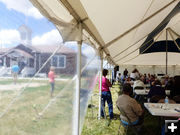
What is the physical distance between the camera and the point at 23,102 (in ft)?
2.87

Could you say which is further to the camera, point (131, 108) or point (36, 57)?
point (131, 108)

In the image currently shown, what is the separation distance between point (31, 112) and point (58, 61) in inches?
16.8

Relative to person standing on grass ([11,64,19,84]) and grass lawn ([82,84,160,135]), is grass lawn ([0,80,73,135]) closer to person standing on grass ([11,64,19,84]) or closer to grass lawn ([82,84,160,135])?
person standing on grass ([11,64,19,84])

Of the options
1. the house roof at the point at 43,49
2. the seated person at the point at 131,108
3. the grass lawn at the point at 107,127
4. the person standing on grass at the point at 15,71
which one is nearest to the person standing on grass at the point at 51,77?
the house roof at the point at 43,49

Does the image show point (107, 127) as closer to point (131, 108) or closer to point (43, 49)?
point (131, 108)

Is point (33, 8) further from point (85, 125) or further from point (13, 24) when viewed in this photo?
point (85, 125)

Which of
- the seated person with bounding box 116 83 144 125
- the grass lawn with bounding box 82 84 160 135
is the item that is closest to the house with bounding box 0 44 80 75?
→ the seated person with bounding box 116 83 144 125

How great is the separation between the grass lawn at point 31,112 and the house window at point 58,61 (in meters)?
0.13

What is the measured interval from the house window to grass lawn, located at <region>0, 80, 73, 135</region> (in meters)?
0.13

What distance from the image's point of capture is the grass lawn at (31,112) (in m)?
0.78

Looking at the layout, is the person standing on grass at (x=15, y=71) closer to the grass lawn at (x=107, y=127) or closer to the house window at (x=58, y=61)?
the house window at (x=58, y=61)

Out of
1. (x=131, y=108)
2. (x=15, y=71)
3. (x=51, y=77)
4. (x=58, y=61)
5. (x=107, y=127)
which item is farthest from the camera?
(x=107, y=127)

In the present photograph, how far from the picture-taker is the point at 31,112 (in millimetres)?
940

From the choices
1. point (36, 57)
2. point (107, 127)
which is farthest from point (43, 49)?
point (107, 127)
